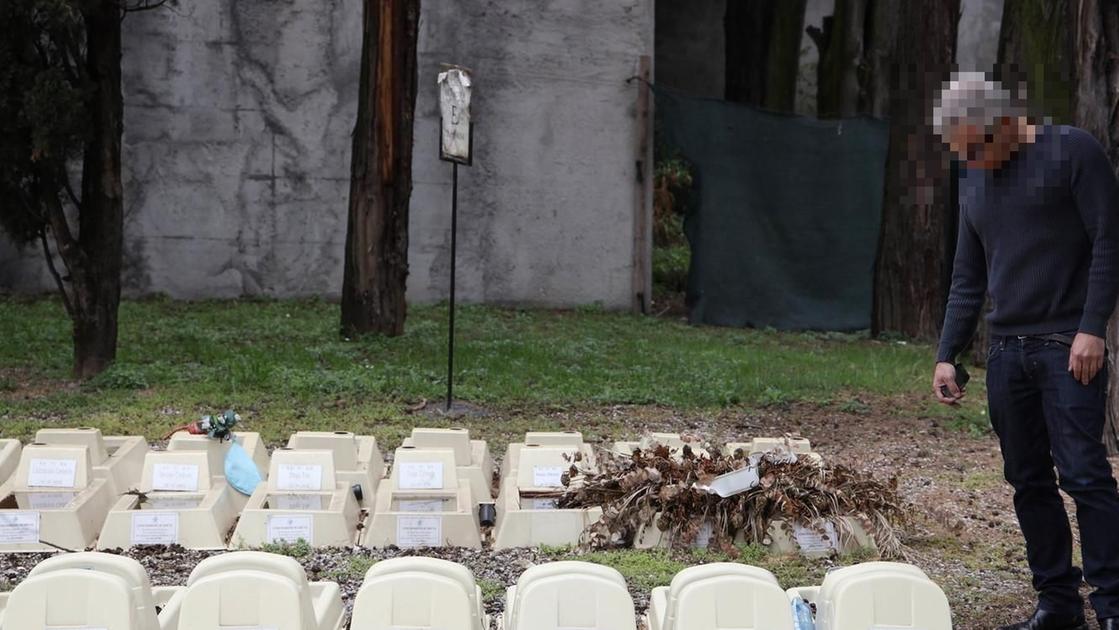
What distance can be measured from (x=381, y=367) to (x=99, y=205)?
92.8 inches

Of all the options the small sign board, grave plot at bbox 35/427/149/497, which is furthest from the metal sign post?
grave plot at bbox 35/427/149/497

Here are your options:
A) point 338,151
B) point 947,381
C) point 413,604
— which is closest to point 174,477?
point 413,604

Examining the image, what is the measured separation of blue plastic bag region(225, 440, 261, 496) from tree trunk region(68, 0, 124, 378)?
11.7 feet

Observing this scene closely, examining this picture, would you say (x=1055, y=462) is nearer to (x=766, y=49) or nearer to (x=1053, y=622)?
(x=1053, y=622)

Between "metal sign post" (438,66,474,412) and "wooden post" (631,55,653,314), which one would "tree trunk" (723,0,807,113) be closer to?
"wooden post" (631,55,653,314)

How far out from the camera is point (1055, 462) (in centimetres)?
408

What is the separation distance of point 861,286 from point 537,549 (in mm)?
9141

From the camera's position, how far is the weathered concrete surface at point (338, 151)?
45.2 feet

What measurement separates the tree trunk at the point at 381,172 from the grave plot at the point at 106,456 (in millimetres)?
4913

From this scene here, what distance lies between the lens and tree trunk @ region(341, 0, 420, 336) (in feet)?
35.9

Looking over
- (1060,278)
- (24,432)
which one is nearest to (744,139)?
(24,432)

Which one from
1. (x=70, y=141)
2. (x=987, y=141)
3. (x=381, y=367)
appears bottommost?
(x=381, y=367)

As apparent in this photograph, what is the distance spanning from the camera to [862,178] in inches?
530

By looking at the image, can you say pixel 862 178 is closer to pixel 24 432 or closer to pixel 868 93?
pixel 868 93
